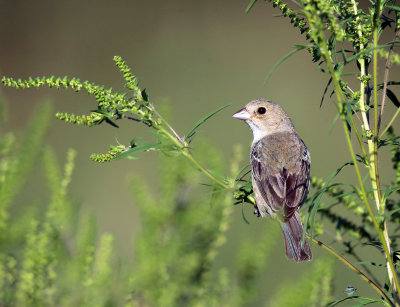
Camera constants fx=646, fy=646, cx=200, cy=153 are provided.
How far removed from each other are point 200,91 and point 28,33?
3.22 meters

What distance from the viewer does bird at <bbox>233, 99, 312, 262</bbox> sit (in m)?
3.11

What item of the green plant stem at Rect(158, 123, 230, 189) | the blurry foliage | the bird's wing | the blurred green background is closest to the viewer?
the green plant stem at Rect(158, 123, 230, 189)

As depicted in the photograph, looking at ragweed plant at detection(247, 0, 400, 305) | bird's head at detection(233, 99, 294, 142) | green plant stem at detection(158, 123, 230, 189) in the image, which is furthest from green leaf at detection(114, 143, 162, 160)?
bird's head at detection(233, 99, 294, 142)

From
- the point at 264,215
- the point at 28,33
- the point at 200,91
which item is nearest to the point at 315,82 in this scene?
the point at 200,91

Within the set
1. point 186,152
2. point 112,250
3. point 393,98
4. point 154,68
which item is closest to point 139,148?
point 186,152

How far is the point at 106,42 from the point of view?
11359mm

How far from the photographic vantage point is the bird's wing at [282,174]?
3248 mm

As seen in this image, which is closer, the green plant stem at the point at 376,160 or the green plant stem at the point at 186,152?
the green plant stem at the point at 376,160

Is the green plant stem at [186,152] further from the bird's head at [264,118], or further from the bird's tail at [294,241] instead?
the bird's head at [264,118]

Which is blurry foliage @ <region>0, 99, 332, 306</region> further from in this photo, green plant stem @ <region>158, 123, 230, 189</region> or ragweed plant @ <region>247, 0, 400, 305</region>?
ragweed plant @ <region>247, 0, 400, 305</region>

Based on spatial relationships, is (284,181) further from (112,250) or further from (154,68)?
(154,68)

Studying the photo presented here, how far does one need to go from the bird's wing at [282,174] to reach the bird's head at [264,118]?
1.54 feet

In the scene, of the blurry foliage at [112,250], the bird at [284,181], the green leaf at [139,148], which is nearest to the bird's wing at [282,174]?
the bird at [284,181]

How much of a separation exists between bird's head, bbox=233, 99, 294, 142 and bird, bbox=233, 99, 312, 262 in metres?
0.15
